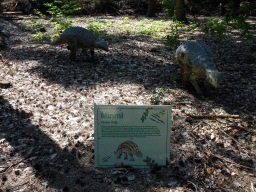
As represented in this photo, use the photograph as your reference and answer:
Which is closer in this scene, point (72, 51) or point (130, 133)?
point (130, 133)

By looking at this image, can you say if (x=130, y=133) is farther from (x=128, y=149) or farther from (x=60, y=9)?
(x=60, y=9)

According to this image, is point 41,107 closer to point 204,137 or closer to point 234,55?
point 204,137

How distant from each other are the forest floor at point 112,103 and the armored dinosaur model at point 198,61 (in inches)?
25.9

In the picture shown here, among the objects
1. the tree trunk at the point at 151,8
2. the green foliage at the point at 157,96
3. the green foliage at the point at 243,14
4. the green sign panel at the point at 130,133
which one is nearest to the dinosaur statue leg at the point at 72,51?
the green foliage at the point at 157,96

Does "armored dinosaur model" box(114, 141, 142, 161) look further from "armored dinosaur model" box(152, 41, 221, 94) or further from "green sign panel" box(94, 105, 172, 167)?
"armored dinosaur model" box(152, 41, 221, 94)

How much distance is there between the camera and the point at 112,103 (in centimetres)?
462

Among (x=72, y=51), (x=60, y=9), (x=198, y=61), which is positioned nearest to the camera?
(x=198, y=61)

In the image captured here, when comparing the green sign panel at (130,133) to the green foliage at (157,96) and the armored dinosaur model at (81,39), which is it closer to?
the green foliage at (157,96)

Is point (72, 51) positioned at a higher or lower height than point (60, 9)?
lower

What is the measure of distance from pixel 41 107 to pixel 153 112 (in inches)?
112

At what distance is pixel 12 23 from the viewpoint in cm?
1154

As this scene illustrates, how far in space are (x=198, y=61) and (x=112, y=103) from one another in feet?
6.85

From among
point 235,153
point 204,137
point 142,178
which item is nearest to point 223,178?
point 235,153

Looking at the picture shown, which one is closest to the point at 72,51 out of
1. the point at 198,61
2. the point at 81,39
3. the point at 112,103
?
the point at 81,39
